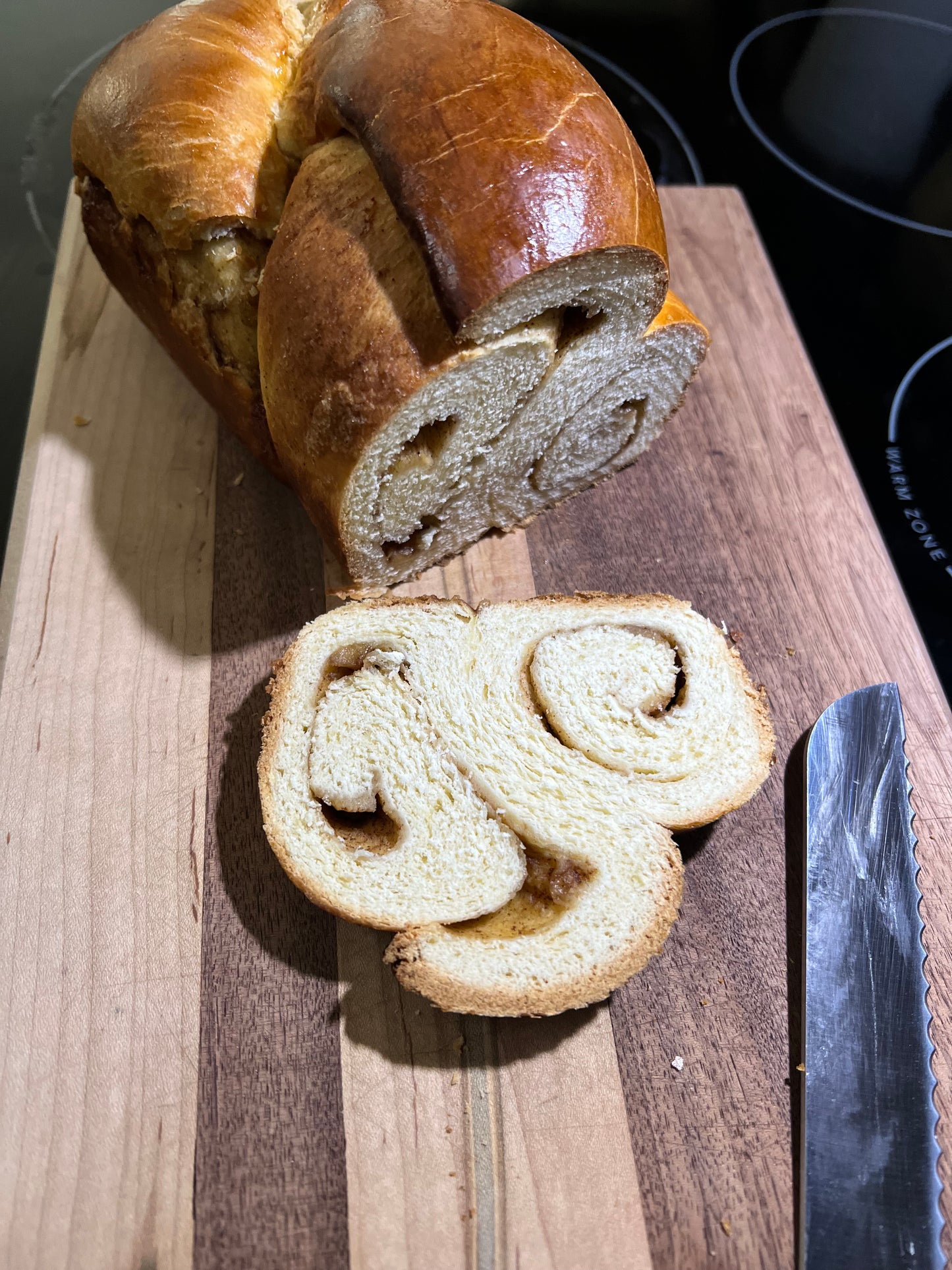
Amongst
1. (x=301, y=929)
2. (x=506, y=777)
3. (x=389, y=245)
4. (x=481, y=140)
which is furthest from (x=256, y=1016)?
(x=481, y=140)

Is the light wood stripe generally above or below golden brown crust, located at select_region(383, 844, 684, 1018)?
below

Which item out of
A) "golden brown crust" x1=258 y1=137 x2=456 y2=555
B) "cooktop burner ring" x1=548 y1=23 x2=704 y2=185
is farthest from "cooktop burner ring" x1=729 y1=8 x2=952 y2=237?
"golden brown crust" x1=258 y1=137 x2=456 y2=555

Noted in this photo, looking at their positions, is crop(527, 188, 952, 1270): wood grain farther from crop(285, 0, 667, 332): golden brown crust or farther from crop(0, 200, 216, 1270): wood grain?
crop(0, 200, 216, 1270): wood grain

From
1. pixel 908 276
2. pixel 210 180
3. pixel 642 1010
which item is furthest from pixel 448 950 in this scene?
pixel 908 276

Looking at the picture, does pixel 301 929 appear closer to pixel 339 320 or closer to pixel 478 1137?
pixel 478 1137

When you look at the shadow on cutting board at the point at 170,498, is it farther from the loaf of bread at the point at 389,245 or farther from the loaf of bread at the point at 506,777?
the loaf of bread at the point at 506,777

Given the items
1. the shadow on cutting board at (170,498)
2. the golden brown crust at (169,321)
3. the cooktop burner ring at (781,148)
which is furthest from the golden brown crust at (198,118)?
the cooktop burner ring at (781,148)

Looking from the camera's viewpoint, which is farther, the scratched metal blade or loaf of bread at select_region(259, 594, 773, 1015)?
loaf of bread at select_region(259, 594, 773, 1015)

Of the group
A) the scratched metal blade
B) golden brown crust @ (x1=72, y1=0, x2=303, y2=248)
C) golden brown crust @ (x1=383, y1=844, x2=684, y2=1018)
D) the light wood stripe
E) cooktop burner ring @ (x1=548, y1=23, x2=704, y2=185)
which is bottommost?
the scratched metal blade
